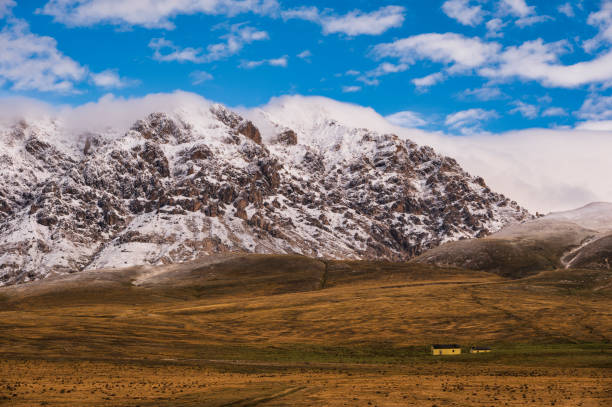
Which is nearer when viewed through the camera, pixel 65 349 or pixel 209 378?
pixel 209 378

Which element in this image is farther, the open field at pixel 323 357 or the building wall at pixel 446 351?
the building wall at pixel 446 351

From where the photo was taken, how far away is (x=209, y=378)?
75.4 meters

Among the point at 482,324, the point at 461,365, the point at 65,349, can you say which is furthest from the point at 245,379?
the point at 482,324

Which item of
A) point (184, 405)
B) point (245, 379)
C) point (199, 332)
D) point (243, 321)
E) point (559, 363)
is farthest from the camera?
point (243, 321)

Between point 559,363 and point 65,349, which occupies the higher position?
point 65,349

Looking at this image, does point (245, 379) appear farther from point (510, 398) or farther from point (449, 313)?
point (449, 313)

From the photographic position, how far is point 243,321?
17538 cm

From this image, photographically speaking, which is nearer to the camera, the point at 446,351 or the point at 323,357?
the point at 323,357

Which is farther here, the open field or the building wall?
the building wall

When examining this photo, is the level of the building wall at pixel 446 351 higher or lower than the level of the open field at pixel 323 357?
lower

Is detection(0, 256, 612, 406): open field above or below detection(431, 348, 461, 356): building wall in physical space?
above

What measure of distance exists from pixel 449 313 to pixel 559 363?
7520 cm

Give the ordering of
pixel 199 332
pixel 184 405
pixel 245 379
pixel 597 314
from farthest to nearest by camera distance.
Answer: pixel 597 314, pixel 199 332, pixel 245 379, pixel 184 405

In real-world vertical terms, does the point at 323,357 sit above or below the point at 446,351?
above
